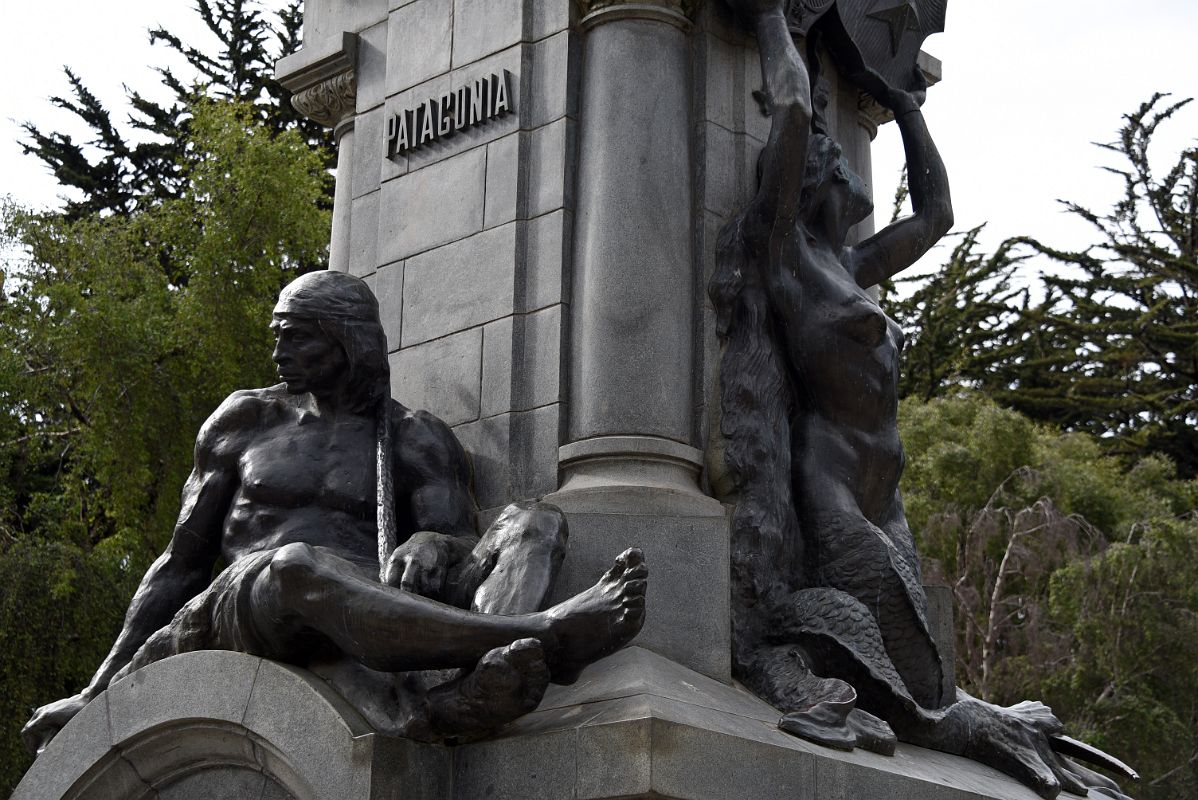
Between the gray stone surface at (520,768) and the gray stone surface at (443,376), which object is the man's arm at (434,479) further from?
the gray stone surface at (520,768)

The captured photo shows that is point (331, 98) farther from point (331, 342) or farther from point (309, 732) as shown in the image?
point (309, 732)

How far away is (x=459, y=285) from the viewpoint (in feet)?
28.7

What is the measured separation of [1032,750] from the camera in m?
8.63

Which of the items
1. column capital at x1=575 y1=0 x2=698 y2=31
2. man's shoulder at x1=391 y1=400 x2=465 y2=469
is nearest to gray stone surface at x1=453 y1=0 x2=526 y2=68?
column capital at x1=575 y1=0 x2=698 y2=31

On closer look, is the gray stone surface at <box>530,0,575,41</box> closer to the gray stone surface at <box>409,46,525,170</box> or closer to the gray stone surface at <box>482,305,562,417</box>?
the gray stone surface at <box>409,46,525,170</box>

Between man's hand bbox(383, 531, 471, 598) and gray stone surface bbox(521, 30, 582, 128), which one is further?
gray stone surface bbox(521, 30, 582, 128)

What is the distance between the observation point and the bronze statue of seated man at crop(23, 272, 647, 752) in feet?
21.2

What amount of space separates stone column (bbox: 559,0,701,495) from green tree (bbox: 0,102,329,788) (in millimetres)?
Result: 12820

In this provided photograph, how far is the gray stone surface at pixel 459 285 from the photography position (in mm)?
8531

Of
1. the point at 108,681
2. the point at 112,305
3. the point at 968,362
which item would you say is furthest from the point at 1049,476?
the point at 108,681

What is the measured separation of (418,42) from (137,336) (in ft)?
43.9

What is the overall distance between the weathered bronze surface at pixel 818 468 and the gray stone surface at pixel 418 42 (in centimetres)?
151

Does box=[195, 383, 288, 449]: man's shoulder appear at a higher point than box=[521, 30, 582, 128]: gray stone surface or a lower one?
lower

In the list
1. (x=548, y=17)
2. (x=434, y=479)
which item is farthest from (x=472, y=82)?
(x=434, y=479)
